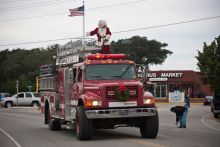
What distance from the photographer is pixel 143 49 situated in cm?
10506

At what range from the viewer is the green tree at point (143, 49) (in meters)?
103

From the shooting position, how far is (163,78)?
8069cm

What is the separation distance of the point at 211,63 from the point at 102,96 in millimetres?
21985

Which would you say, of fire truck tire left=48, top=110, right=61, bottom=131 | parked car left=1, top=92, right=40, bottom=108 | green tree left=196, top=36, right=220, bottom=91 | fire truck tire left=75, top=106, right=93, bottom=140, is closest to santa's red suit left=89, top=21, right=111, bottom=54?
fire truck tire left=75, top=106, right=93, bottom=140

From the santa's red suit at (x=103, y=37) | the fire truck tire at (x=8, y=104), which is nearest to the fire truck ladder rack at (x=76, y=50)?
the santa's red suit at (x=103, y=37)

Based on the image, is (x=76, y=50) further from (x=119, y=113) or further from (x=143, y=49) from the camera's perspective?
(x=143, y=49)

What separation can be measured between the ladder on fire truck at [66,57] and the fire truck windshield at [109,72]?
1.64 meters

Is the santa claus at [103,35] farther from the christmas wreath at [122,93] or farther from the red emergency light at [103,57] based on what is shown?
the christmas wreath at [122,93]

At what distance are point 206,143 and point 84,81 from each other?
→ 4.53 metres

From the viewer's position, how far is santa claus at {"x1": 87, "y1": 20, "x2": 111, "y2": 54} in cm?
1911

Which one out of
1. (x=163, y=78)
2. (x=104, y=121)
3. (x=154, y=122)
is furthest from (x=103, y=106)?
(x=163, y=78)

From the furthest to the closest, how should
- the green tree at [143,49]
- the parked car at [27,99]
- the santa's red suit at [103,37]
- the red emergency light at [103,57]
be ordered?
the green tree at [143,49] < the parked car at [27,99] < the santa's red suit at [103,37] < the red emergency light at [103,57]


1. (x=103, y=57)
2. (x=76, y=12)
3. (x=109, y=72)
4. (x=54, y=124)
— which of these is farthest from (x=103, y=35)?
(x=76, y=12)

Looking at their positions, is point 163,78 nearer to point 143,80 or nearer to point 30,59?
point 30,59
